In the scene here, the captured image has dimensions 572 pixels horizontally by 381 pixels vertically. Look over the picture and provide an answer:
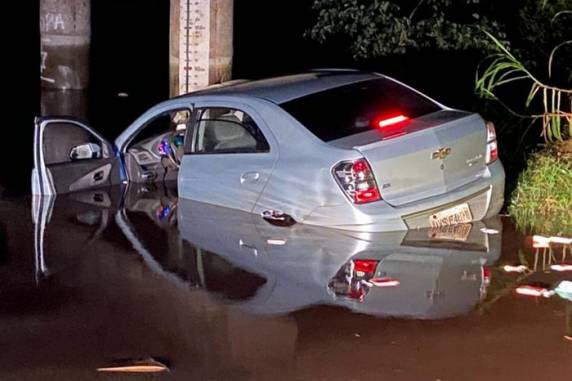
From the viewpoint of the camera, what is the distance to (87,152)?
12062mm

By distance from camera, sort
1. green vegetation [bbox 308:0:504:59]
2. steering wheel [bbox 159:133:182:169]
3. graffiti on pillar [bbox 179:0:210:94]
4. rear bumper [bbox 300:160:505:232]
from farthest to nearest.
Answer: green vegetation [bbox 308:0:504:59], graffiti on pillar [bbox 179:0:210:94], steering wheel [bbox 159:133:182:169], rear bumper [bbox 300:160:505:232]

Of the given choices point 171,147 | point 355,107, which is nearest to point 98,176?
point 171,147

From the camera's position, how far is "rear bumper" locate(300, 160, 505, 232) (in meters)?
9.68

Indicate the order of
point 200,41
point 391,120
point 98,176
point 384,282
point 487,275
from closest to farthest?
point 384,282 → point 487,275 → point 391,120 → point 98,176 → point 200,41

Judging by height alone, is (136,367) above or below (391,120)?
below

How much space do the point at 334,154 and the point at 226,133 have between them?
1496 mm

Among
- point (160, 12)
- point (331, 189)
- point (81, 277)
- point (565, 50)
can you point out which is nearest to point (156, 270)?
point (81, 277)

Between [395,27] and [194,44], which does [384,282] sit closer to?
[194,44]

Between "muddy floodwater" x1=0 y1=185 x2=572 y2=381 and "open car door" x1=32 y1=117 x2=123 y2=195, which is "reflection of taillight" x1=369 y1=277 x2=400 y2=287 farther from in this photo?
"open car door" x1=32 y1=117 x2=123 y2=195

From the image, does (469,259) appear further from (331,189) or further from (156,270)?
(156,270)

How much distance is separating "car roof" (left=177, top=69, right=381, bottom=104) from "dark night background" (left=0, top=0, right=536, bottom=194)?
2.65m

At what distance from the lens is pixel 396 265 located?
9305mm

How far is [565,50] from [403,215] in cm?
1018

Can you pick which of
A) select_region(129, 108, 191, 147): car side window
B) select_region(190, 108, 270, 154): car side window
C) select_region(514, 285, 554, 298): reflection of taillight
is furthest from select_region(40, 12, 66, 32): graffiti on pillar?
select_region(514, 285, 554, 298): reflection of taillight
